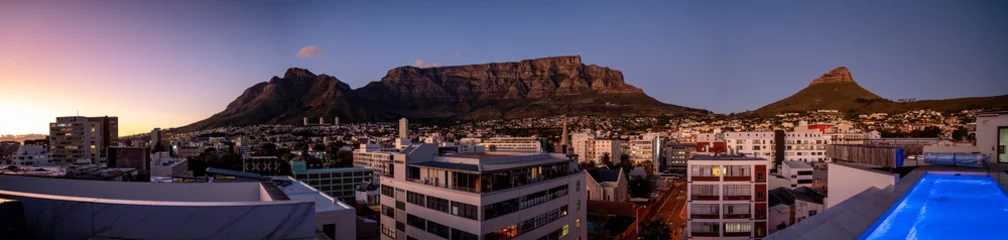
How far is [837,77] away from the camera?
6663 inches

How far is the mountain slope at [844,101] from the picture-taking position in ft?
347

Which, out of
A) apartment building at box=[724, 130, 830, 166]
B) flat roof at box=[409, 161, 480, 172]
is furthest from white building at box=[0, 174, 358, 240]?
apartment building at box=[724, 130, 830, 166]

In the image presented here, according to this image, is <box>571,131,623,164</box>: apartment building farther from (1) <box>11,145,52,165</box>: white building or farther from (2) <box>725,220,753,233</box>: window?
(1) <box>11,145,52,165</box>: white building

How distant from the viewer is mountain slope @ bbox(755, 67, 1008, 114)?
106 m

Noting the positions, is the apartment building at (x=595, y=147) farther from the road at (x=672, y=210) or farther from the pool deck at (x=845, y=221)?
the pool deck at (x=845, y=221)

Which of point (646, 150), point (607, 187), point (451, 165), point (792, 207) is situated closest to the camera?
point (451, 165)

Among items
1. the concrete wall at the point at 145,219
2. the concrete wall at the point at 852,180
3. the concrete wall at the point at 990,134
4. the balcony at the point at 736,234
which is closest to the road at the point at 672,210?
the balcony at the point at 736,234

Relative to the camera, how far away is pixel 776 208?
100.0ft

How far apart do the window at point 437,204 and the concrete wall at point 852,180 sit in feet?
43.8

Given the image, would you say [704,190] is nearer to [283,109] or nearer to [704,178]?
[704,178]

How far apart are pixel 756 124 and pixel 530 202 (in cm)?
11427

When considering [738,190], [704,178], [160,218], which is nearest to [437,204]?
[704,178]

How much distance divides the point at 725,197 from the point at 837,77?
18195 cm

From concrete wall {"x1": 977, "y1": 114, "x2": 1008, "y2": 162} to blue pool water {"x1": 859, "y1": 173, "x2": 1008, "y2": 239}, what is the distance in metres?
8.47
